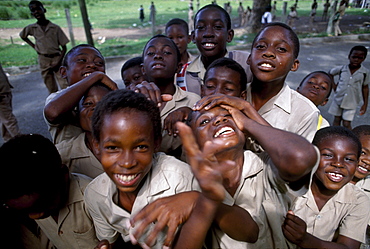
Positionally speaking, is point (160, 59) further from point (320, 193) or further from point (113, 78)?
point (113, 78)

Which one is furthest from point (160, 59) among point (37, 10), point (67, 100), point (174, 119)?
point (37, 10)

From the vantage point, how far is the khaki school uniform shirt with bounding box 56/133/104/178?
2.03 m

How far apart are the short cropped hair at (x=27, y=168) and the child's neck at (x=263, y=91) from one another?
61.7 inches

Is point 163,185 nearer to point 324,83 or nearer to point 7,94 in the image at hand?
point 324,83

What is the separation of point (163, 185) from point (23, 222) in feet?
3.71

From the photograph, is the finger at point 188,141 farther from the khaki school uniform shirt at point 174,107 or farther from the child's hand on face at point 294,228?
the khaki school uniform shirt at point 174,107

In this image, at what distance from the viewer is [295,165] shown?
118 cm

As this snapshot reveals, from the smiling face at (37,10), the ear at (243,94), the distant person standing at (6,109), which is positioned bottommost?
the distant person standing at (6,109)

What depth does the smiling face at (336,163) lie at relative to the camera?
1762mm

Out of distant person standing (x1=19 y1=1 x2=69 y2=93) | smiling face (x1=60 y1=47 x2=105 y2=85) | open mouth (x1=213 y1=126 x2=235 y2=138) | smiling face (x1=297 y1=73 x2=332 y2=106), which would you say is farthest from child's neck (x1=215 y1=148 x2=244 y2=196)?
distant person standing (x1=19 y1=1 x2=69 y2=93)

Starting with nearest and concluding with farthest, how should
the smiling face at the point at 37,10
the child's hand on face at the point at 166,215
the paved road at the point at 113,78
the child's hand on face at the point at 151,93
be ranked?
the child's hand on face at the point at 166,215 < the child's hand on face at the point at 151,93 < the paved road at the point at 113,78 < the smiling face at the point at 37,10

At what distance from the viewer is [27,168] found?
1515 mm

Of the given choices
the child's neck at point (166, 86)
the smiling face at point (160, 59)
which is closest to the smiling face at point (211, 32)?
the smiling face at point (160, 59)

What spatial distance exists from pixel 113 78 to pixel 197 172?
6316mm
